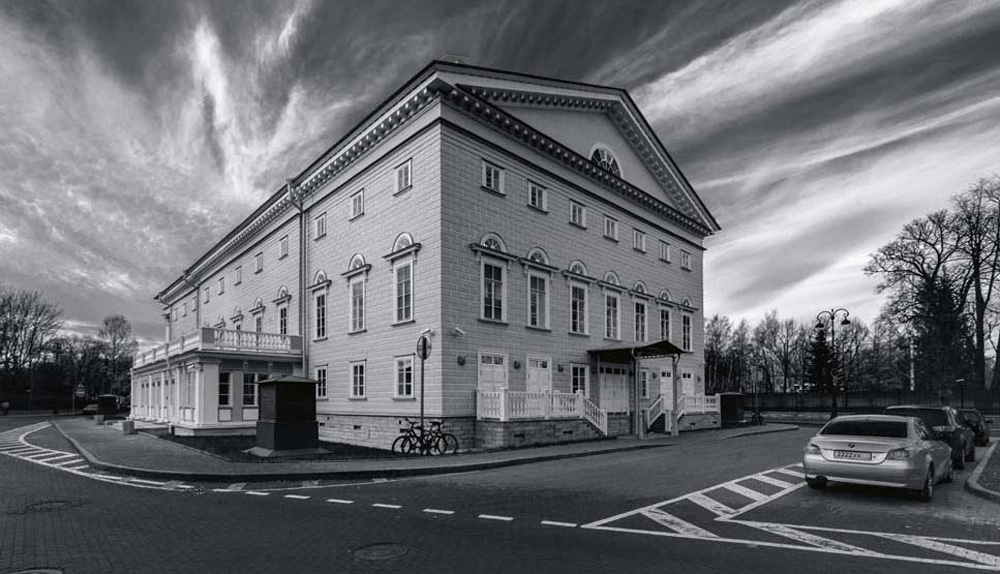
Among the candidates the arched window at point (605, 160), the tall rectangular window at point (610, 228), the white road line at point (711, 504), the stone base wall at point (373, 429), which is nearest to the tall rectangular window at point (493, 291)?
the stone base wall at point (373, 429)

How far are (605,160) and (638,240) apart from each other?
183 inches

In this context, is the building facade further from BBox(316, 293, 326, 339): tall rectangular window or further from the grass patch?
the grass patch

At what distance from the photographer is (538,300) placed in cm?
2495

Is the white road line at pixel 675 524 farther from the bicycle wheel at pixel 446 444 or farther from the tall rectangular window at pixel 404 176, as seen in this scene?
the tall rectangular window at pixel 404 176

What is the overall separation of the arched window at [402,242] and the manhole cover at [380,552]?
15.5 metres

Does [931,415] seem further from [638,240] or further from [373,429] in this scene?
[373,429]

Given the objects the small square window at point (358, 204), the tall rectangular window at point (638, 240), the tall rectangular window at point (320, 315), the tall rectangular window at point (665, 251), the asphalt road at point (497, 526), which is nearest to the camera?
the asphalt road at point (497, 526)

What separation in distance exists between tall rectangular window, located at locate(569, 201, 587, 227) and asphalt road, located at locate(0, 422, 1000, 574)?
14.8 m

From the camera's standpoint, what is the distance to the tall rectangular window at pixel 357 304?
25125 millimetres

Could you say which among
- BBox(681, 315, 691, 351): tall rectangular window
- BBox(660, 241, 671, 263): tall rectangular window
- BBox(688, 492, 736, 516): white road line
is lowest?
BBox(688, 492, 736, 516): white road line

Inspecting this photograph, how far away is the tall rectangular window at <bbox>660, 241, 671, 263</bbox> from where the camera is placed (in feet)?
111

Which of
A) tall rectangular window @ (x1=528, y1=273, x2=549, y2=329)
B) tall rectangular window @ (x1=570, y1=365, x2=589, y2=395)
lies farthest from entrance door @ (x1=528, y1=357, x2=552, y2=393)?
tall rectangular window @ (x1=570, y1=365, x2=589, y2=395)

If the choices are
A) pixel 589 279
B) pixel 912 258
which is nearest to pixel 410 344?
pixel 589 279

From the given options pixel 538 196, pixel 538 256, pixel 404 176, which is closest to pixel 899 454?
pixel 538 256
